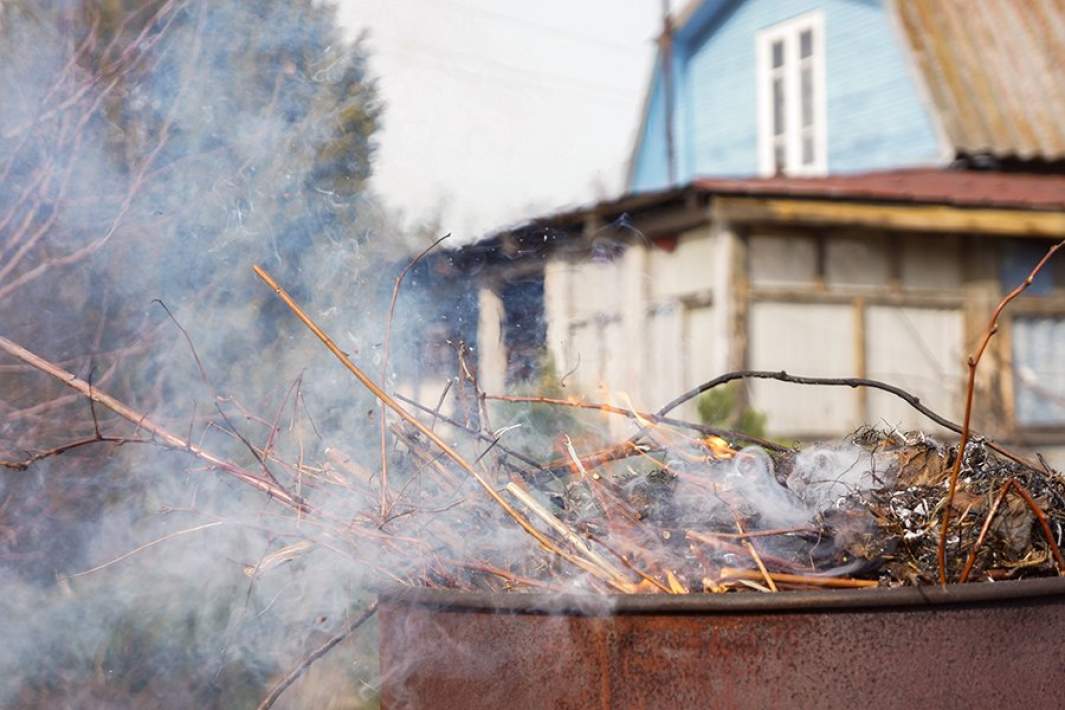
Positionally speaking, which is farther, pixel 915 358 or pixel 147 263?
pixel 915 358

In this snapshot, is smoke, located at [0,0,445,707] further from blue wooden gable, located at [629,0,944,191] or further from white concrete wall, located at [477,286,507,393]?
blue wooden gable, located at [629,0,944,191]

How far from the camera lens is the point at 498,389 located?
11.3 feet

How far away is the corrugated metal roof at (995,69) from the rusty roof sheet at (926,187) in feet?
1.16

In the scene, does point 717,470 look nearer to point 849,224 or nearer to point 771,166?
point 849,224

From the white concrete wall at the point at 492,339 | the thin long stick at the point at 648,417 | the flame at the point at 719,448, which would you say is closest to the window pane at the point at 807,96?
the white concrete wall at the point at 492,339

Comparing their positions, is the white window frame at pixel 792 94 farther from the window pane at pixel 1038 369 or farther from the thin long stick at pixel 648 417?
the thin long stick at pixel 648 417

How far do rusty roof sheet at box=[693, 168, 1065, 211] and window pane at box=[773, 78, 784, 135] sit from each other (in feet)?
9.15

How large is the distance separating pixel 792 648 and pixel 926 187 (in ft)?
28.8

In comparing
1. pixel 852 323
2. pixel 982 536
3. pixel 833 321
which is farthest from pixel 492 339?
pixel 852 323

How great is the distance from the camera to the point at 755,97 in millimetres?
14141

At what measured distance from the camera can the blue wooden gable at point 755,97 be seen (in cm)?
1215

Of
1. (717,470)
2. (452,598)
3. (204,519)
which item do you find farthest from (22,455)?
(717,470)

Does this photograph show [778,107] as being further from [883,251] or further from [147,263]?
[147,263]

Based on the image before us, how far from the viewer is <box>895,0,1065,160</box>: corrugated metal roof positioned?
11.1 m
